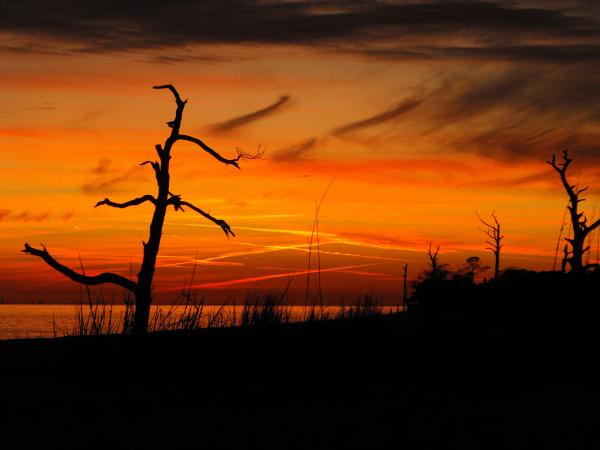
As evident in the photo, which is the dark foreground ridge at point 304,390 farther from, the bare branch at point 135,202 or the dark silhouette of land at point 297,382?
the bare branch at point 135,202

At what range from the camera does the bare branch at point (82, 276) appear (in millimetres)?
14102

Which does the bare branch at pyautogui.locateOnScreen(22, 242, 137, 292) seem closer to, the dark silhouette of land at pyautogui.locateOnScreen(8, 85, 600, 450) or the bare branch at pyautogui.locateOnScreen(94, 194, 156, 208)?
the dark silhouette of land at pyautogui.locateOnScreen(8, 85, 600, 450)

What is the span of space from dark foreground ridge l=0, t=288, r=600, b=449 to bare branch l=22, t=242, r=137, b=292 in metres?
1.70

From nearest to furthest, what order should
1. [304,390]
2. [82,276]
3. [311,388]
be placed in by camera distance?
[304,390] < [311,388] < [82,276]

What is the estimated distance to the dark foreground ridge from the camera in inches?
271

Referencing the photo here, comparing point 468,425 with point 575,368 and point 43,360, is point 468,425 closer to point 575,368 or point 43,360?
point 575,368

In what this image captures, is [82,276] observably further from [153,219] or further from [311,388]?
Answer: [311,388]

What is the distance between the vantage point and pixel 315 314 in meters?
15.5

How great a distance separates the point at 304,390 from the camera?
30.4ft

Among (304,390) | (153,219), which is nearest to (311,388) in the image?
(304,390)

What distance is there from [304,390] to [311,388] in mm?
179

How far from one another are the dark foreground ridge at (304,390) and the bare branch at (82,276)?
1.70m

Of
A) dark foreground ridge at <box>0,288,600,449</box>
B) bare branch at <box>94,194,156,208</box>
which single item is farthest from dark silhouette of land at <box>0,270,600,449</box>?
bare branch at <box>94,194,156,208</box>

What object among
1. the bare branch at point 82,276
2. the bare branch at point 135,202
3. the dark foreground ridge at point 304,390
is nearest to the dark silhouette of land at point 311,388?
the dark foreground ridge at point 304,390
